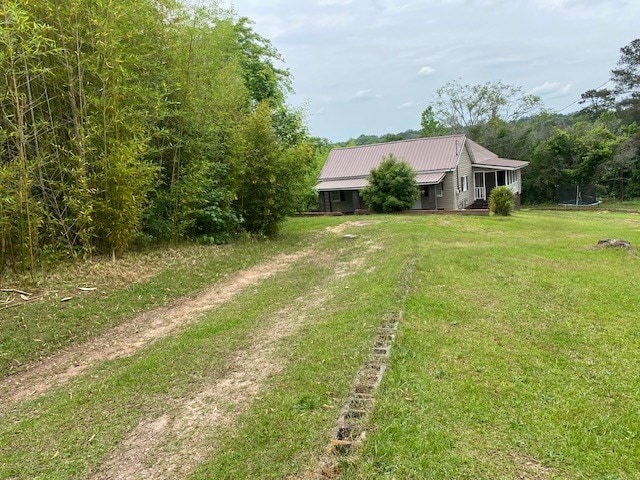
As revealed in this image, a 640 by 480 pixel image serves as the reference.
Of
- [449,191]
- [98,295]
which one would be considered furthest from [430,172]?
[98,295]

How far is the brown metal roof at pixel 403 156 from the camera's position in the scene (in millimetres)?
19453

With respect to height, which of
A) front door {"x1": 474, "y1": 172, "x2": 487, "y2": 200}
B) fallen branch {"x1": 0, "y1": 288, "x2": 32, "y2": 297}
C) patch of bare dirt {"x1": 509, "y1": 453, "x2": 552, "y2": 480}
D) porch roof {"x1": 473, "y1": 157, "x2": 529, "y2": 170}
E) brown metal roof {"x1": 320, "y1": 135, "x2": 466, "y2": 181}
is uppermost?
brown metal roof {"x1": 320, "y1": 135, "x2": 466, "y2": 181}

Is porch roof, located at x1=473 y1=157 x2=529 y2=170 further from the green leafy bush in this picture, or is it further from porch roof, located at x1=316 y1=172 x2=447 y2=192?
the green leafy bush

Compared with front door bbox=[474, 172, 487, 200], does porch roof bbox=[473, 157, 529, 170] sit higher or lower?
higher

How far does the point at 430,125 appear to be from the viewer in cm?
3516

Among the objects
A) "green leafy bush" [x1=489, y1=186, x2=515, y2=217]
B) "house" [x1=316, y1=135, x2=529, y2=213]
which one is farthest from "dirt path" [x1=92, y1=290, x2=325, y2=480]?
"house" [x1=316, y1=135, x2=529, y2=213]

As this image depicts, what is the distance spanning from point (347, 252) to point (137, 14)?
16.8ft

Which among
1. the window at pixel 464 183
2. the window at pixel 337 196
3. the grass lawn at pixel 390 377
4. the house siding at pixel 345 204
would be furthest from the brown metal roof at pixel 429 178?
the grass lawn at pixel 390 377

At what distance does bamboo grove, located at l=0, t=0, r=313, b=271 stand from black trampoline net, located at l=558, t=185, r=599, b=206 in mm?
23932

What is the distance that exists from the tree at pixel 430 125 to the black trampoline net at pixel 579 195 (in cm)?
1098

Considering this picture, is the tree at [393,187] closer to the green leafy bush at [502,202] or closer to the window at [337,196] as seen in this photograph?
the green leafy bush at [502,202]

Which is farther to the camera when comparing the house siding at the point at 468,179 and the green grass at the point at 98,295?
the house siding at the point at 468,179

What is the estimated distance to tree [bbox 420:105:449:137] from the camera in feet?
113

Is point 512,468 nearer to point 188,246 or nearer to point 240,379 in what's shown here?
point 240,379
